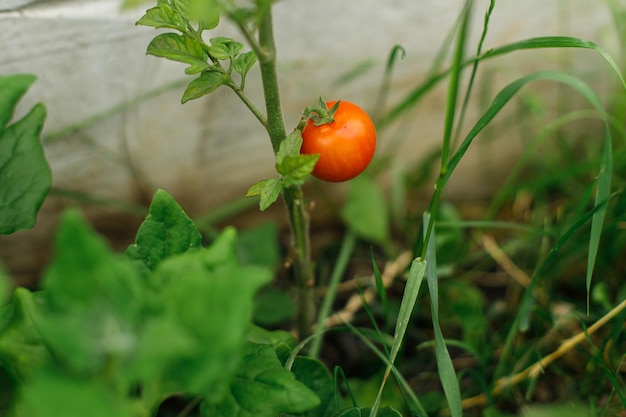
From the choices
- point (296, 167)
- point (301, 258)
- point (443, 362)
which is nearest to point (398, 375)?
point (443, 362)

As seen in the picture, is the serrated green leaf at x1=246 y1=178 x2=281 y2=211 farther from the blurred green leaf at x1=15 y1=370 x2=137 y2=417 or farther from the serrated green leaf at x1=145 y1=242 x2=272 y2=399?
the blurred green leaf at x1=15 y1=370 x2=137 y2=417

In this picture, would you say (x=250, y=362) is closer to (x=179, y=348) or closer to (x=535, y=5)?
(x=179, y=348)

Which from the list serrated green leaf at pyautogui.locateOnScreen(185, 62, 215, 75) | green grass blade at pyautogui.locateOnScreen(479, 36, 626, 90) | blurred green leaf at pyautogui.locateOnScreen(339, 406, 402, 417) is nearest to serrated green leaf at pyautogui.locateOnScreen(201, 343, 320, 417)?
blurred green leaf at pyautogui.locateOnScreen(339, 406, 402, 417)

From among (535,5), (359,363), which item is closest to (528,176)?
(535,5)

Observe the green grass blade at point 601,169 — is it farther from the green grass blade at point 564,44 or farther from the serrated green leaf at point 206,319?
the serrated green leaf at point 206,319

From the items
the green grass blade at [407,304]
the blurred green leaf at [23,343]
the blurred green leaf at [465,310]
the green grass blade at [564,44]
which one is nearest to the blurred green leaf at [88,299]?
the blurred green leaf at [23,343]

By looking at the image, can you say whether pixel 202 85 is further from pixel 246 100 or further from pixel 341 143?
pixel 341 143
